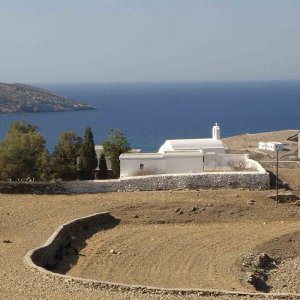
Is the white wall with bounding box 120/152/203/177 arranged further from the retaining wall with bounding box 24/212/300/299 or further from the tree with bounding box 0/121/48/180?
the retaining wall with bounding box 24/212/300/299

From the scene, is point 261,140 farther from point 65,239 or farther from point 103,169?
point 65,239

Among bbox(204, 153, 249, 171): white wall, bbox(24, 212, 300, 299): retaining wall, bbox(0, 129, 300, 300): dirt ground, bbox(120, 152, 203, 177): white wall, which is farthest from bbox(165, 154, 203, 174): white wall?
bbox(24, 212, 300, 299): retaining wall

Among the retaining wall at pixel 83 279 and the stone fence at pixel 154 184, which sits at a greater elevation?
the stone fence at pixel 154 184

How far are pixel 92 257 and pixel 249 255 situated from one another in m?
5.58

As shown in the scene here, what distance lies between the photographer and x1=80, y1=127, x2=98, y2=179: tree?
110 ft

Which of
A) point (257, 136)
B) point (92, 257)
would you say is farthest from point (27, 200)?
point (257, 136)

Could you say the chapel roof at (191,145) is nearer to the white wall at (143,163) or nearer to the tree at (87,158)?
the white wall at (143,163)

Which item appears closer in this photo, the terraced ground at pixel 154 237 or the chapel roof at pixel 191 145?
the terraced ground at pixel 154 237

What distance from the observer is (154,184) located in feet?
101

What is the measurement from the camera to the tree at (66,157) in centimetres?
3186

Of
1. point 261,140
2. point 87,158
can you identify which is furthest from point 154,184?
point 261,140

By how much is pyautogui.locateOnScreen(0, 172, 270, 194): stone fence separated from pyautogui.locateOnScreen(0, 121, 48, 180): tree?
1.32 metres

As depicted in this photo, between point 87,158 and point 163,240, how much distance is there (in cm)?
1051

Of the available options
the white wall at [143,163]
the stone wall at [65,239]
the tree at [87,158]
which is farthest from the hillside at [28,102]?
the stone wall at [65,239]
